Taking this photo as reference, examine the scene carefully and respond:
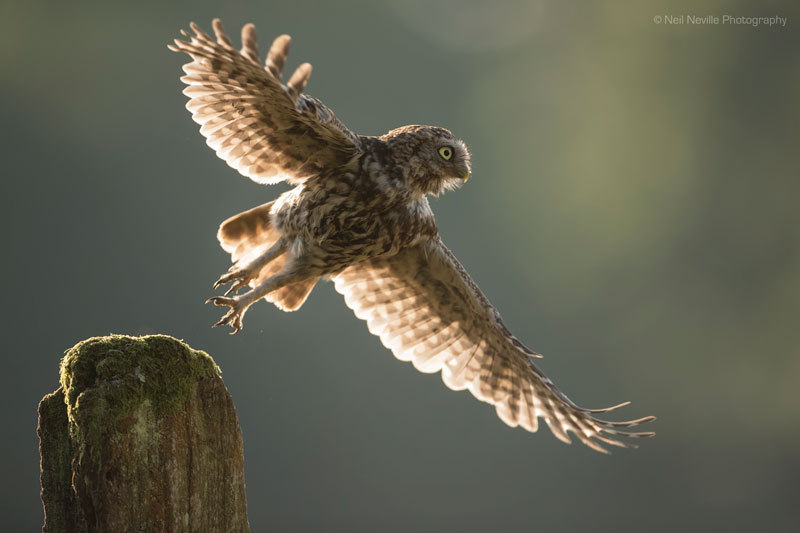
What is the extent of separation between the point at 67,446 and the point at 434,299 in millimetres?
2259

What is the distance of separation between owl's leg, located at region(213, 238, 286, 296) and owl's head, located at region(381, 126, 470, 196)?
70 centimetres

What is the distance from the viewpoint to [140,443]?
2.29 m

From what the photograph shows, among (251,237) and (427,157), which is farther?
(251,237)

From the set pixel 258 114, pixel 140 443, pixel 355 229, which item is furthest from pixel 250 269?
pixel 140 443

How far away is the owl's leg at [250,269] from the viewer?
344 centimetres

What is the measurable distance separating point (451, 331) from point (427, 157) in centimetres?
116

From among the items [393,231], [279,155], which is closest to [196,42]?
[279,155]

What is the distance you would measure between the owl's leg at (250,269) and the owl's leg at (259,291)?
8 centimetres

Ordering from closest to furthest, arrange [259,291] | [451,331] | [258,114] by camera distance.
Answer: [258,114], [259,291], [451,331]

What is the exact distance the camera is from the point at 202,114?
128 inches

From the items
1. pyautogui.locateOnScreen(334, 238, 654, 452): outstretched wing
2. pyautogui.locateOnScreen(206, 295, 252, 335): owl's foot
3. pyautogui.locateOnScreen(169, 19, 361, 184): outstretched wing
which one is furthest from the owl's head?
pyautogui.locateOnScreen(206, 295, 252, 335): owl's foot

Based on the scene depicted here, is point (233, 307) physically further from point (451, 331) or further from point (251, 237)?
point (451, 331)

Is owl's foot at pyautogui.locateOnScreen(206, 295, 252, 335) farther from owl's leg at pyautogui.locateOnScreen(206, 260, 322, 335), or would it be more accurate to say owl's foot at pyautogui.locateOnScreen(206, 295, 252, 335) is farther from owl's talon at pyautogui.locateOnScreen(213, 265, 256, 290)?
owl's talon at pyautogui.locateOnScreen(213, 265, 256, 290)

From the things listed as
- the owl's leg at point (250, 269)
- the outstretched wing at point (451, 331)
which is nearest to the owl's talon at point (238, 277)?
the owl's leg at point (250, 269)
